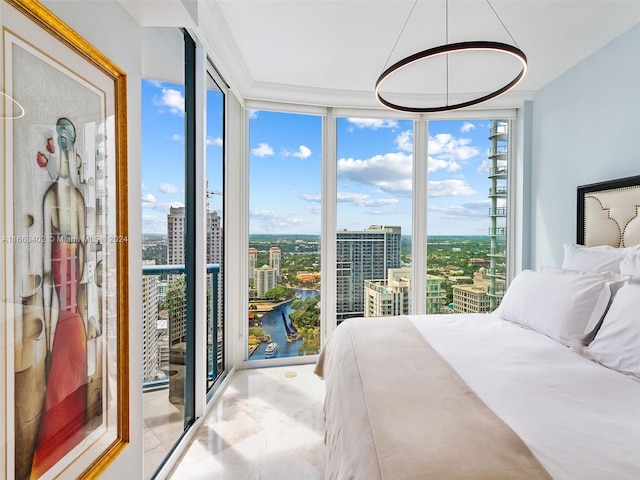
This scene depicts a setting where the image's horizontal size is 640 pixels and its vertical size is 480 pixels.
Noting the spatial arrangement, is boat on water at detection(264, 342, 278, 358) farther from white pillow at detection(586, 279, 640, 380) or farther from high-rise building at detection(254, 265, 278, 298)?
white pillow at detection(586, 279, 640, 380)

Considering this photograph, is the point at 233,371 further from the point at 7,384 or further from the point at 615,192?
the point at 615,192

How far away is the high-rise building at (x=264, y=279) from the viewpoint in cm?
329

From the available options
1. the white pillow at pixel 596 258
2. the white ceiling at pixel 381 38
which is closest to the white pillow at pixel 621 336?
the white pillow at pixel 596 258

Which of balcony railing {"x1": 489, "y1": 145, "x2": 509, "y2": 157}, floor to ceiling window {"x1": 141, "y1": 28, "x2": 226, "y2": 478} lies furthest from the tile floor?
balcony railing {"x1": 489, "y1": 145, "x2": 509, "y2": 157}

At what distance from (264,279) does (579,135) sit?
10.0 feet

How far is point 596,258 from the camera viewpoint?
210 centimetres

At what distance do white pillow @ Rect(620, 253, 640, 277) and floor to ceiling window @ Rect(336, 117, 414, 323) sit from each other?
5.97ft

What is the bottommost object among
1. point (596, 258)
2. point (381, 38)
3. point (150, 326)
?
point (150, 326)

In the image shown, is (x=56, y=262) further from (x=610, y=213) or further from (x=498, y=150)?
(x=498, y=150)

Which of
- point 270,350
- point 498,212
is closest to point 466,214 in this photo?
point 498,212

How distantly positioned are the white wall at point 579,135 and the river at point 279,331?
245cm

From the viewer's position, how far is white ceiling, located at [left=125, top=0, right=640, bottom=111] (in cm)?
198

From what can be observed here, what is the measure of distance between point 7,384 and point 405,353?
1501mm

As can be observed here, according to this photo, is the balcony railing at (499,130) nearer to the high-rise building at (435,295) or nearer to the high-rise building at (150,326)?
the high-rise building at (435,295)
